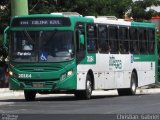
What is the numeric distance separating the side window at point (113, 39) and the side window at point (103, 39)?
0.40 m

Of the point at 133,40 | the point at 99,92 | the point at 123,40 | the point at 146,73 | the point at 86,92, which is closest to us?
the point at 86,92

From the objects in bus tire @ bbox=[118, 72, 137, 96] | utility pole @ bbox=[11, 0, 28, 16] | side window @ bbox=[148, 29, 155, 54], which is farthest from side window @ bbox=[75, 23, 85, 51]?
side window @ bbox=[148, 29, 155, 54]

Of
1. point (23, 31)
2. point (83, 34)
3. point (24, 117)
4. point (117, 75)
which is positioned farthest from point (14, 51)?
point (24, 117)

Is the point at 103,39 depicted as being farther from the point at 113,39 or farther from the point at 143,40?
the point at 143,40

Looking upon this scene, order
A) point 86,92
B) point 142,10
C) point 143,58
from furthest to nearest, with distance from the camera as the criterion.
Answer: point 142,10, point 143,58, point 86,92

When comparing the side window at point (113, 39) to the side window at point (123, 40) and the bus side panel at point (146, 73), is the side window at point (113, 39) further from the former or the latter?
the bus side panel at point (146, 73)

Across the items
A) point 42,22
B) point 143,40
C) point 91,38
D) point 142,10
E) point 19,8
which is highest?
point 19,8

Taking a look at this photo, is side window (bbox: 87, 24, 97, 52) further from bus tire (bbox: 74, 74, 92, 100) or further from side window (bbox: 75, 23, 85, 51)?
bus tire (bbox: 74, 74, 92, 100)

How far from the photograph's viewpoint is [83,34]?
2816 centimetres

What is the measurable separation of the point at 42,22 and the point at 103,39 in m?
3.44

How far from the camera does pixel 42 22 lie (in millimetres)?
27484

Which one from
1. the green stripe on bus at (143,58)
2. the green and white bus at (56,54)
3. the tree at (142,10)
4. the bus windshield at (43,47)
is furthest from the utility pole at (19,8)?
the tree at (142,10)

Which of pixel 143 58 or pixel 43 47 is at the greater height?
pixel 43 47

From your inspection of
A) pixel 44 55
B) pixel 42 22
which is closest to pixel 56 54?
pixel 44 55
